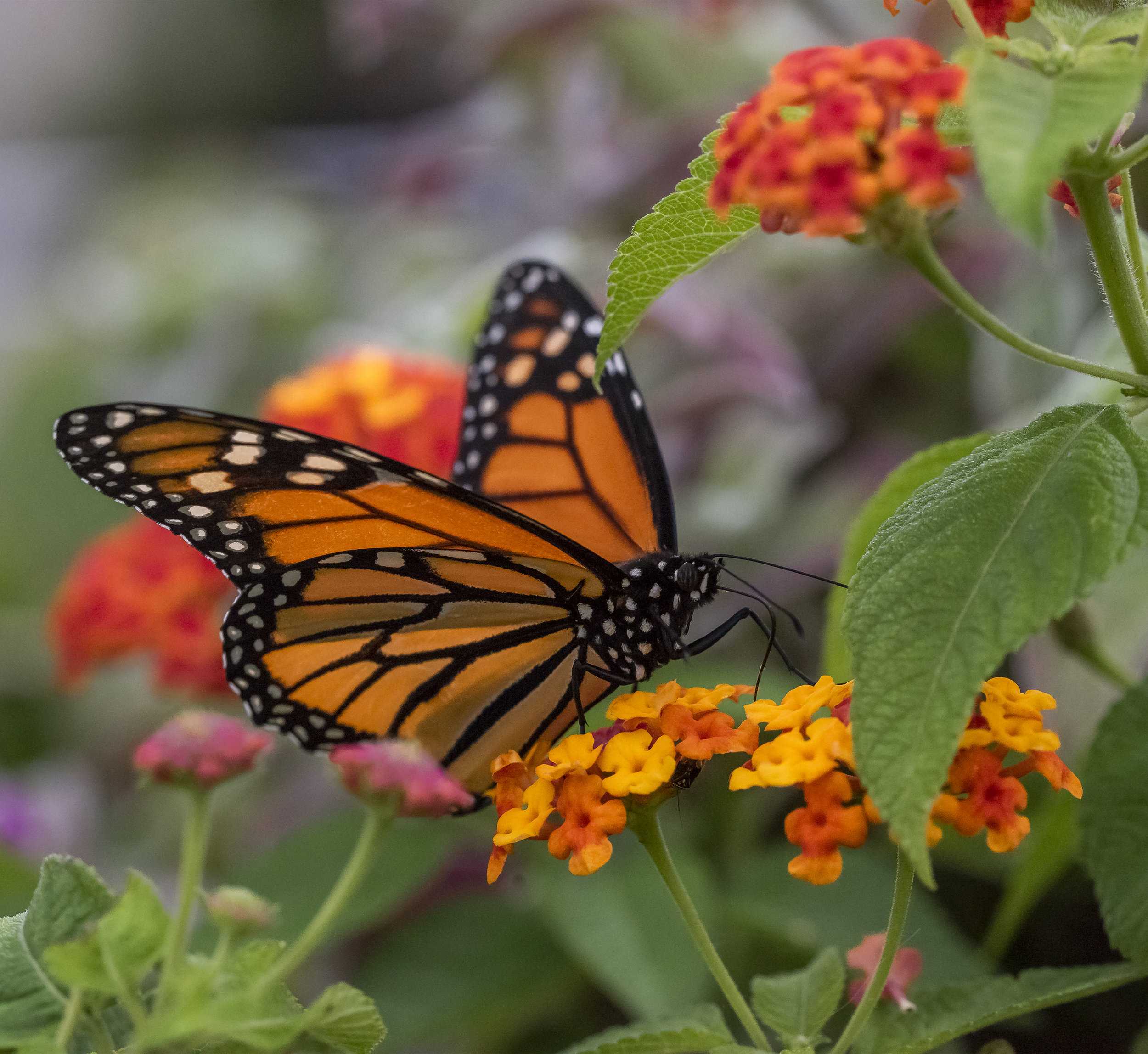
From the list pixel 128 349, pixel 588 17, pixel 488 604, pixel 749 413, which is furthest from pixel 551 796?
pixel 128 349

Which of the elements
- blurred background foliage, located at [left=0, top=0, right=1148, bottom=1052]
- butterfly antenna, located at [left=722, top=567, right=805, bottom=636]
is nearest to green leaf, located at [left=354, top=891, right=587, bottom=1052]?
blurred background foliage, located at [left=0, top=0, right=1148, bottom=1052]

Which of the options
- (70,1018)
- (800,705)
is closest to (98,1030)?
(70,1018)

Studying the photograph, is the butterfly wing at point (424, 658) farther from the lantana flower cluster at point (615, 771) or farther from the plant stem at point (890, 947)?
the plant stem at point (890, 947)

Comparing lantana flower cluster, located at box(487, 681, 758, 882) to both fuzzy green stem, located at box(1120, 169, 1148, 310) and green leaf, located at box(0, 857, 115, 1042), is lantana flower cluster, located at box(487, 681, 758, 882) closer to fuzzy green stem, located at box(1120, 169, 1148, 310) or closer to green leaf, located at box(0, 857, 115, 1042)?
green leaf, located at box(0, 857, 115, 1042)

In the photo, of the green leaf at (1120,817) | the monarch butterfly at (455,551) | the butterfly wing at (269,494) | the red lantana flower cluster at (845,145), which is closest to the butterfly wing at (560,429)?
the monarch butterfly at (455,551)

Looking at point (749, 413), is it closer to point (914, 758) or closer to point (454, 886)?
point (454, 886)
